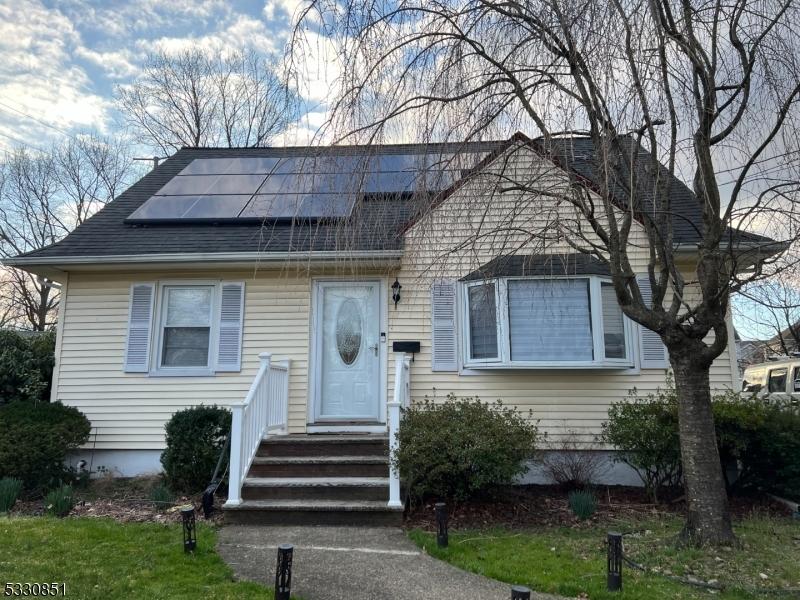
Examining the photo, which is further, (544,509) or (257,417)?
(257,417)

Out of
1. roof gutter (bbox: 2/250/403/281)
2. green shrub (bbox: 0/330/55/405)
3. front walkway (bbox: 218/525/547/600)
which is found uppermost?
roof gutter (bbox: 2/250/403/281)

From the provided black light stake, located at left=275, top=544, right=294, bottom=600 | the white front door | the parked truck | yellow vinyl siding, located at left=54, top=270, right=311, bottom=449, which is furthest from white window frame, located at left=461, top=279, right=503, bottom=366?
the parked truck

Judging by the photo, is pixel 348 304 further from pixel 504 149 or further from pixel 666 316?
pixel 666 316

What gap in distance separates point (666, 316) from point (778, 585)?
6.93 ft

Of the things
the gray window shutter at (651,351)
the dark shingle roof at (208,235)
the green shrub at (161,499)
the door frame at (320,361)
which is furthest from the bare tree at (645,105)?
the green shrub at (161,499)

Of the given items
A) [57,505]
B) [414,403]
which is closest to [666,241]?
[414,403]

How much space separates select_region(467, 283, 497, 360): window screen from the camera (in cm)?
722

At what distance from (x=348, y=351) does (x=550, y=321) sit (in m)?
2.86

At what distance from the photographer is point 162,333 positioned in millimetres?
7895

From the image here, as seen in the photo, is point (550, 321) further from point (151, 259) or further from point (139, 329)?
point (139, 329)

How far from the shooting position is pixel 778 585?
3.81 metres

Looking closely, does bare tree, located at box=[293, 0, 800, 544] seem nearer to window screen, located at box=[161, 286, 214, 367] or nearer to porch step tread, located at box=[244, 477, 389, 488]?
porch step tread, located at box=[244, 477, 389, 488]

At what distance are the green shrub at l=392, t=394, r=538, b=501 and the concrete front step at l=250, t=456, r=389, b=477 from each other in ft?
1.85

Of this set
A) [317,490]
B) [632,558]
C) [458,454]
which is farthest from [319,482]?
[632,558]
